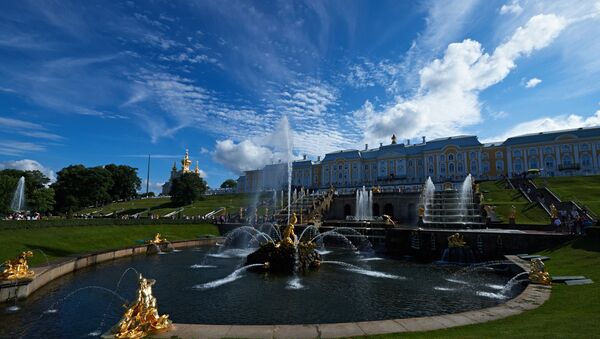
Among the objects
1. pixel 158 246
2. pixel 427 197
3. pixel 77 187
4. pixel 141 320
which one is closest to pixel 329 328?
pixel 141 320

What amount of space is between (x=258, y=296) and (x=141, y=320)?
20.1 feet

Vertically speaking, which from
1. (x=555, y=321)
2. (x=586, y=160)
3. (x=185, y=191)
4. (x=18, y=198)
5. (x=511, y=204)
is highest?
(x=586, y=160)

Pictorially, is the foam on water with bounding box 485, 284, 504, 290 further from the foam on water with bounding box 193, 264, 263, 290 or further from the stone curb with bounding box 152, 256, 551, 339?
the foam on water with bounding box 193, 264, 263, 290

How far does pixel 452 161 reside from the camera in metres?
80.6

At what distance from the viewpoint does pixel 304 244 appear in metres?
19.7

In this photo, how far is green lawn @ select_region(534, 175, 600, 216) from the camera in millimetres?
36469

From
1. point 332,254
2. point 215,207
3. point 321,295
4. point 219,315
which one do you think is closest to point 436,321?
point 321,295

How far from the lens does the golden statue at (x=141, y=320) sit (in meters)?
7.42

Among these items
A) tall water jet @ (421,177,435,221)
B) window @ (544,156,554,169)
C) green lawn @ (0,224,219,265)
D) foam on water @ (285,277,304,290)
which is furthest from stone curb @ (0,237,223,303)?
window @ (544,156,554,169)

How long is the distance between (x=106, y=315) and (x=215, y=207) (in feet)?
205

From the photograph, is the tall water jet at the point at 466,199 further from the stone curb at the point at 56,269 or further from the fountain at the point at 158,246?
the stone curb at the point at 56,269

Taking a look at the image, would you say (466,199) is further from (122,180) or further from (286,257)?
(122,180)

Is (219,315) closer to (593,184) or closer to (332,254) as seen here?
(332,254)

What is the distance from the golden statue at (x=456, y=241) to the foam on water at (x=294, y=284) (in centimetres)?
1293
